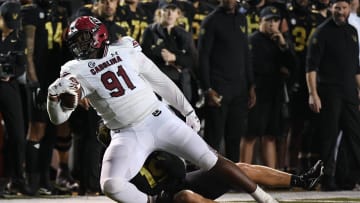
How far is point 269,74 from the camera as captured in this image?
1131 cm

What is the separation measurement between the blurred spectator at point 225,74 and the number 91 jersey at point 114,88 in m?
2.66

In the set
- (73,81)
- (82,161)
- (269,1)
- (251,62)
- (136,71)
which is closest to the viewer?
(73,81)

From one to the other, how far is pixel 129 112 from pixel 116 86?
21 centimetres

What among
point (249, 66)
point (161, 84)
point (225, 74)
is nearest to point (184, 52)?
point (225, 74)

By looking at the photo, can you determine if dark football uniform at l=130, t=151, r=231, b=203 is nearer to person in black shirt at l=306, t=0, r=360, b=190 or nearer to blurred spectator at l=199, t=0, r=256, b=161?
blurred spectator at l=199, t=0, r=256, b=161

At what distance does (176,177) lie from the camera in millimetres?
7863

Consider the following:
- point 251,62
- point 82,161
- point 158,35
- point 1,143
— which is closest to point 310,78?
point 251,62

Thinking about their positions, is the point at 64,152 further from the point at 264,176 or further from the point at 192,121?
the point at 264,176

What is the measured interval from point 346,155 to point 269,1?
1821mm

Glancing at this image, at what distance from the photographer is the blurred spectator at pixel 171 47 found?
34.9ft

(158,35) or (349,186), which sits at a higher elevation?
(158,35)

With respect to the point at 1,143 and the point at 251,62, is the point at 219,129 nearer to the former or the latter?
the point at 251,62

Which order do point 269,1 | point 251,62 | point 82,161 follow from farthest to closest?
point 269,1
point 251,62
point 82,161

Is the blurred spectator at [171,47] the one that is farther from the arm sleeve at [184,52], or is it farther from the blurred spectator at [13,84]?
the blurred spectator at [13,84]
